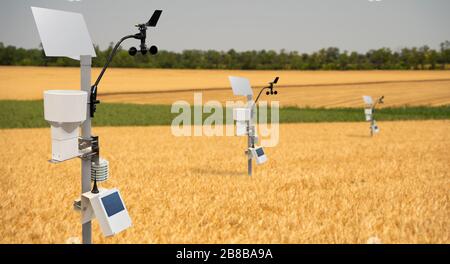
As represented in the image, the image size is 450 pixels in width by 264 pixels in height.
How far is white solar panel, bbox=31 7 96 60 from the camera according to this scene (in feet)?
16.3

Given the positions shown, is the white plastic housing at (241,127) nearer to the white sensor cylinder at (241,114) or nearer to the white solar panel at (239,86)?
the white sensor cylinder at (241,114)

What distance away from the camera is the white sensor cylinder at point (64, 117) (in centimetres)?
481

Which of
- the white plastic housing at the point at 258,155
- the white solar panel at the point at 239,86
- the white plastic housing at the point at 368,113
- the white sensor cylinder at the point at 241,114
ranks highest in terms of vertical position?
the white solar panel at the point at 239,86

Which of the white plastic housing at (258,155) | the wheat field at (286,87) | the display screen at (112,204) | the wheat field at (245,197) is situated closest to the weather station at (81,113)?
the display screen at (112,204)

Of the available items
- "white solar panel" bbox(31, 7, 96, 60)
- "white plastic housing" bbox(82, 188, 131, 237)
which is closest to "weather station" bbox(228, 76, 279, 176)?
"white solar panel" bbox(31, 7, 96, 60)

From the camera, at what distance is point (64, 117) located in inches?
191

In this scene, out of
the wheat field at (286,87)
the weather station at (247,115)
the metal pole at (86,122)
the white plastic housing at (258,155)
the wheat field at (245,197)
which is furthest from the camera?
the wheat field at (286,87)

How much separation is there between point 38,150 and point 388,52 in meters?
79.9

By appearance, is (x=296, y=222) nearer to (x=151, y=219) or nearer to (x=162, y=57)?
(x=151, y=219)

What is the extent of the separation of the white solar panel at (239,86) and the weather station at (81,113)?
5.09 meters

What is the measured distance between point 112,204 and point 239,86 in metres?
5.98

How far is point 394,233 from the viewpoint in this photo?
7477 mm

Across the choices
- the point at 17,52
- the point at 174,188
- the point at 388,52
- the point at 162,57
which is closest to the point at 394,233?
the point at 174,188

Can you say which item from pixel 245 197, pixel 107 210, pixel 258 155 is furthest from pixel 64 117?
pixel 258 155
